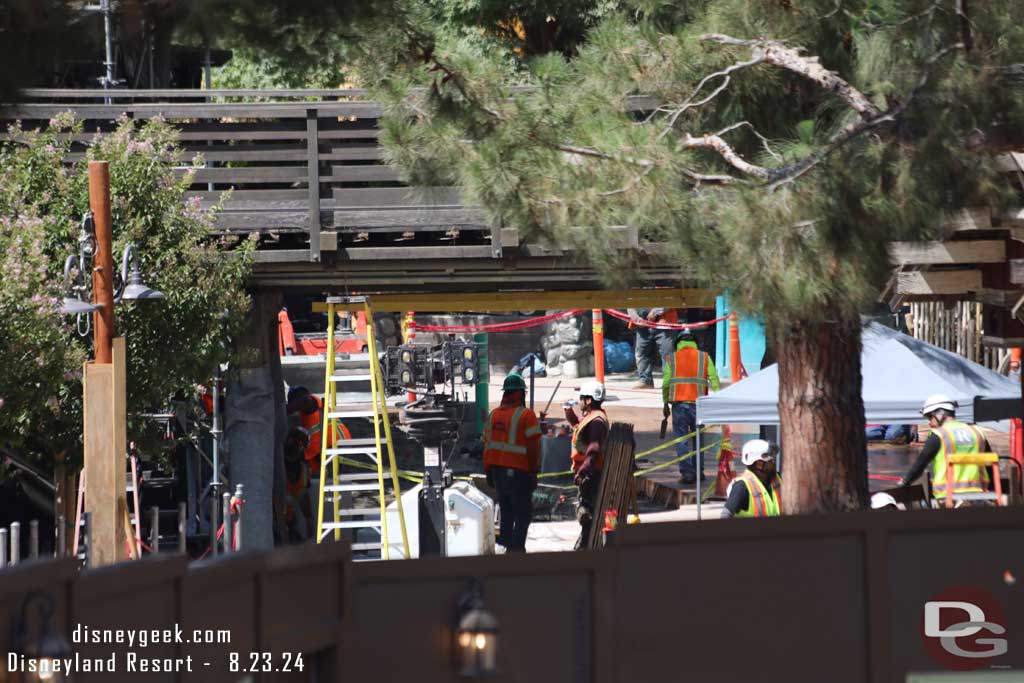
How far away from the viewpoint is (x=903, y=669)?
4.65m

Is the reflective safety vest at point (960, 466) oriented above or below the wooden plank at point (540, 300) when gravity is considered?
below

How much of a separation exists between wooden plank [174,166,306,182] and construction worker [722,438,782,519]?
5.14 metres

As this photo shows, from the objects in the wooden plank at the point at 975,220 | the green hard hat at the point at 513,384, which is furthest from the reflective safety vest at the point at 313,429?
the wooden plank at the point at 975,220

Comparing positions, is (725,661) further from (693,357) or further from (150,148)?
(693,357)

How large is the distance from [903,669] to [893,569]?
1.20ft

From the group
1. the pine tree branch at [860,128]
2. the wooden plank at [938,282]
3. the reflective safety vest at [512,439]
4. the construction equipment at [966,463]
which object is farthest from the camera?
the reflective safety vest at [512,439]

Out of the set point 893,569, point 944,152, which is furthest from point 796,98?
point 893,569

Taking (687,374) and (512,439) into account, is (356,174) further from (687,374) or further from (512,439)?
(687,374)

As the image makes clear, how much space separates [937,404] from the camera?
1111 centimetres

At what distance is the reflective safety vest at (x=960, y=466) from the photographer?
10898 mm

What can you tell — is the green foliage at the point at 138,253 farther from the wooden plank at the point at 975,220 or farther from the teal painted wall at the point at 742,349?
the teal painted wall at the point at 742,349

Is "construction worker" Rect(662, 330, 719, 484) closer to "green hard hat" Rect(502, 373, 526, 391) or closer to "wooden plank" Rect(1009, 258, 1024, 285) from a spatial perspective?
"green hard hat" Rect(502, 373, 526, 391)

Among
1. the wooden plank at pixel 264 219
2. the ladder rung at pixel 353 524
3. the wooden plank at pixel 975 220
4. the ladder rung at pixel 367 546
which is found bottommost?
the ladder rung at pixel 367 546

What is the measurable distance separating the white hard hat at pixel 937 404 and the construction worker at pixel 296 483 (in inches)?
220
